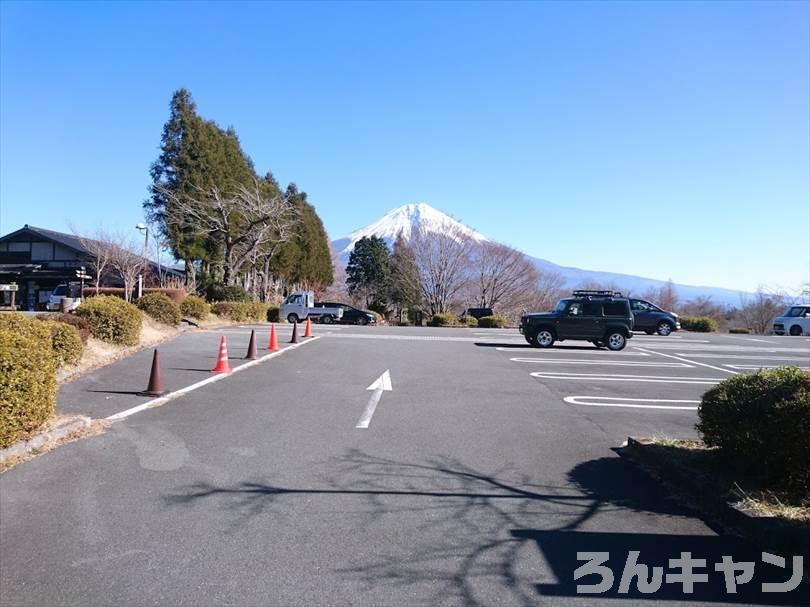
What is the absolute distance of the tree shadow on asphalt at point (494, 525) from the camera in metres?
3.79

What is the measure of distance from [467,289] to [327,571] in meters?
47.9

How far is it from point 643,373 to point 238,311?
20.7m

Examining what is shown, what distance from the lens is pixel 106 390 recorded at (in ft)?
33.9

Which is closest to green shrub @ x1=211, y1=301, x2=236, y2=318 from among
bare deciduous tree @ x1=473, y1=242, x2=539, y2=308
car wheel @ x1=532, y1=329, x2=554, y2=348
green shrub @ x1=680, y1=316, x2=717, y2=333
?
car wheel @ x1=532, y1=329, x2=554, y2=348

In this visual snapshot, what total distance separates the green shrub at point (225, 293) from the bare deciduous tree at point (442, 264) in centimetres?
1902

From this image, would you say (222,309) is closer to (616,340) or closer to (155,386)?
(616,340)

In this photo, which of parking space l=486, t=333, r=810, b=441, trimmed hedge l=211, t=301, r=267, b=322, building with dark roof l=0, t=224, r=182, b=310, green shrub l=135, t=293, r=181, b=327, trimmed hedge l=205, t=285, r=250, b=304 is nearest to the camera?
parking space l=486, t=333, r=810, b=441

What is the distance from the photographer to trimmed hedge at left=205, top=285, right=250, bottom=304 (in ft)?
111

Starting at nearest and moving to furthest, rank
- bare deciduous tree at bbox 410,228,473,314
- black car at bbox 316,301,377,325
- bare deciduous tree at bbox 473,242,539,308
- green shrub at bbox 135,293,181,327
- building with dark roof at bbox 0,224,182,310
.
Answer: green shrub at bbox 135,293,181,327 → black car at bbox 316,301,377,325 → building with dark roof at bbox 0,224,182,310 → bare deciduous tree at bbox 410,228,473,314 → bare deciduous tree at bbox 473,242,539,308

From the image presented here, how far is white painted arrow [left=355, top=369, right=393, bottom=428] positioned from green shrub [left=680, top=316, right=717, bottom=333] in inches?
1175

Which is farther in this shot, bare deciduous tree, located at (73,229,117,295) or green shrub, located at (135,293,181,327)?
bare deciduous tree, located at (73,229,117,295)

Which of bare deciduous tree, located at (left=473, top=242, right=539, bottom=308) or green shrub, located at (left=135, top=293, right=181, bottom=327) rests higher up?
bare deciduous tree, located at (left=473, top=242, right=539, bottom=308)

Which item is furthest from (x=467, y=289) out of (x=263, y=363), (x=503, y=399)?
(x=503, y=399)

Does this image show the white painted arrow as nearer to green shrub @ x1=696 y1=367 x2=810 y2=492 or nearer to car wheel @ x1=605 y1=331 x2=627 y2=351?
green shrub @ x1=696 y1=367 x2=810 y2=492
